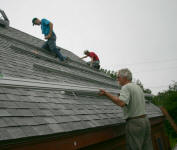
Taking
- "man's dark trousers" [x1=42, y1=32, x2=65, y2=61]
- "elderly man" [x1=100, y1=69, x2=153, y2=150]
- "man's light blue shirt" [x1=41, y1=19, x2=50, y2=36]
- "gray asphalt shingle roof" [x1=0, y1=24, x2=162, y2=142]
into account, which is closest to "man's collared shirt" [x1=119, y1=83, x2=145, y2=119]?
"elderly man" [x1=100, y1=69, x2=153, y2=150]

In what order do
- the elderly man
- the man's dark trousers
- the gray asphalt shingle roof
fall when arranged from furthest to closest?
the man's dark trousers
the elderly man
the gray asphalt shingle roof

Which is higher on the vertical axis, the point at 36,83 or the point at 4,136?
the point at 36,83

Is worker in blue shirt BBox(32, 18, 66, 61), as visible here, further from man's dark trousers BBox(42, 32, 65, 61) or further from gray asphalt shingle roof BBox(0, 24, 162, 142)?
gray asphalt shingle roof BBox(0, 24, 162, 142)

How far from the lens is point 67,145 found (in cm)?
251

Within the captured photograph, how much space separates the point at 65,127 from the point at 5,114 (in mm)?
781

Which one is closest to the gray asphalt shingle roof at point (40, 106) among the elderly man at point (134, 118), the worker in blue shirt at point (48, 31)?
the elderly man at point (134, 118)

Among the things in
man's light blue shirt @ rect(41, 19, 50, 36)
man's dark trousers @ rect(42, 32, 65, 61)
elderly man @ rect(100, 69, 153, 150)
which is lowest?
elderly man @ rect(100, 69, 153, 150)

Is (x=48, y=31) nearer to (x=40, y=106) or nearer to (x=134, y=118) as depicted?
(x=40, y=106)

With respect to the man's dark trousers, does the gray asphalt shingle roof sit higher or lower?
lower

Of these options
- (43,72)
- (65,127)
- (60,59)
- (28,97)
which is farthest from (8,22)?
(65,127)

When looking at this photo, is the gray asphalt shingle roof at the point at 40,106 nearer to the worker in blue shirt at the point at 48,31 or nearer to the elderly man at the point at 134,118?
the elderly man at the point at 134,118

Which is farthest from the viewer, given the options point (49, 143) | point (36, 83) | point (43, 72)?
point (43, 72)

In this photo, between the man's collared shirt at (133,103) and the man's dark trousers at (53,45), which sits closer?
the man's collared shirt at (133,103)

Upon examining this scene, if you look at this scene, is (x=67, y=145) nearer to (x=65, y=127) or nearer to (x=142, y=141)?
(x=65, y=127)
